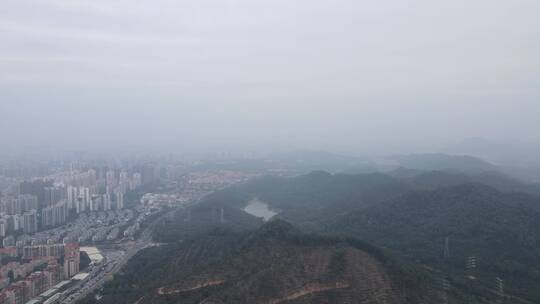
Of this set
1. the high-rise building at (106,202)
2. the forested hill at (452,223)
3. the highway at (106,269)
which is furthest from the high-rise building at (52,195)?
the forested hill at (452,223)

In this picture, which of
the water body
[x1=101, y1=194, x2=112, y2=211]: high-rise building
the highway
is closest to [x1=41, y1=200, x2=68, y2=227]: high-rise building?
[x1=101, y1=194, x2=112, y2=211]: high-rise building

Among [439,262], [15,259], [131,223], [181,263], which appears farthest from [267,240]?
[131,223]

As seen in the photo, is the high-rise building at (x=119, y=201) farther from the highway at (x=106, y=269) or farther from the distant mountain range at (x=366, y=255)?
the distant mountain range at (x=366, y=255)

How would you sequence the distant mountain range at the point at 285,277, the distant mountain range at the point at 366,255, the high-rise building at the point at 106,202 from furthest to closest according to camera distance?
the high-rise building at the point at 106,202 → the distant mountain range at the point at 366,255 → the distant mountain range at the point at 285,277

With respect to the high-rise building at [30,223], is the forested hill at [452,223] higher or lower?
higher

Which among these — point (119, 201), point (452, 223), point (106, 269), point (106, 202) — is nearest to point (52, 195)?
point (106, 202)

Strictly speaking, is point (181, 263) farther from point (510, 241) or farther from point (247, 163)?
point (247, 163)

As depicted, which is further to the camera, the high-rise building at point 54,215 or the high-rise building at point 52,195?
the high-rise building at point 52,195

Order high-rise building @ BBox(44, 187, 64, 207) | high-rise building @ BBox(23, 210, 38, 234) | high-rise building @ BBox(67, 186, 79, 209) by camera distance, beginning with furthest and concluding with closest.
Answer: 1. high-rise building @ BBox(67, 186, 79, 209)
2. high-rise building @ BBox(44, 187, 64, 207)
3. high-rise building @ BBox(23, 210, 38, 234)

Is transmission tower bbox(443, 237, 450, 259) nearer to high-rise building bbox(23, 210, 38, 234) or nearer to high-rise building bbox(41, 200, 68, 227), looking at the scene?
high-rise building bbox(23, 210, 38, 234)

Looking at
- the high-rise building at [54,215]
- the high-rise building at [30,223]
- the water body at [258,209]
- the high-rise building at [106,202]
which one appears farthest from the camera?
the high-rise building at [106,202]
